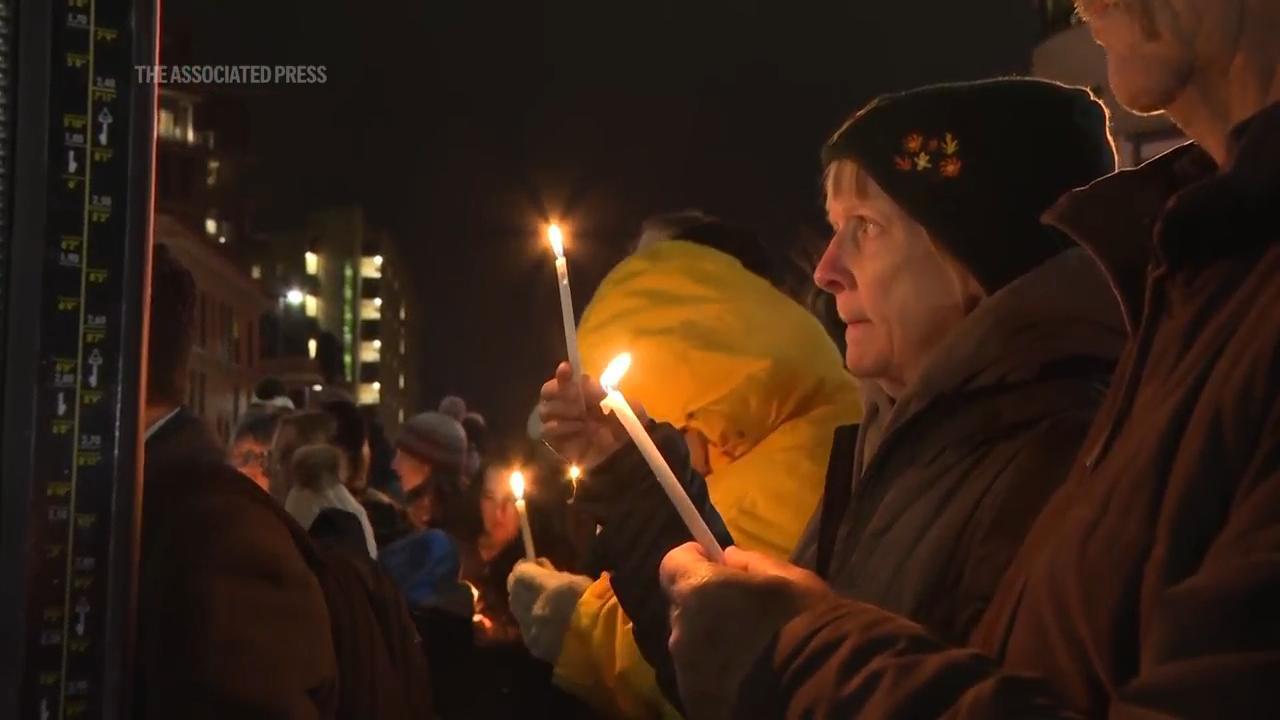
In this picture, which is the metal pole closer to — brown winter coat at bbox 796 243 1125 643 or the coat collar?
brown winter coat at bbox 796 243 1125 643

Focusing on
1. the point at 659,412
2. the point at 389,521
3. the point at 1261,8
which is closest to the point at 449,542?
the point at 389,521

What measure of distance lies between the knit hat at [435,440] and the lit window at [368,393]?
0.04 m

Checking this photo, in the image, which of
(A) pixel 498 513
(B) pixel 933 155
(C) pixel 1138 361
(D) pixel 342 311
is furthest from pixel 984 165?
(A) pixel 498 513

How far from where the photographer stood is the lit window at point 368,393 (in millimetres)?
1246

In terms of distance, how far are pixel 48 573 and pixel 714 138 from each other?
0.80 metres

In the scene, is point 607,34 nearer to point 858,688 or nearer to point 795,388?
point 795,388

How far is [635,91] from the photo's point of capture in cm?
129

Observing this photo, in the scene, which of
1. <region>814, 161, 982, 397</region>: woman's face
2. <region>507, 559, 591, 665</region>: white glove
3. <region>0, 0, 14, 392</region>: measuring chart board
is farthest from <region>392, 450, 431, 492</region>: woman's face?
<region>814, 161, 982, 397</region>: woman's face

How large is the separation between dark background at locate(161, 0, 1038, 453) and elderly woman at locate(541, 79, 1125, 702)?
333 mm

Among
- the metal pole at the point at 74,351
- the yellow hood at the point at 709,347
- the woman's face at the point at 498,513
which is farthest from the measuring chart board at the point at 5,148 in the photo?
the woman's face at the point at 498,513

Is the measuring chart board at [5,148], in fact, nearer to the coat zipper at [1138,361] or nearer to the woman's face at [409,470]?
the woman's face at [409,470]

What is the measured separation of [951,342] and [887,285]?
0.09m

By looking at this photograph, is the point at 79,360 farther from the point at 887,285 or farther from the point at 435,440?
the point at 887,285

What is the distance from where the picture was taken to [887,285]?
844 millimetres
